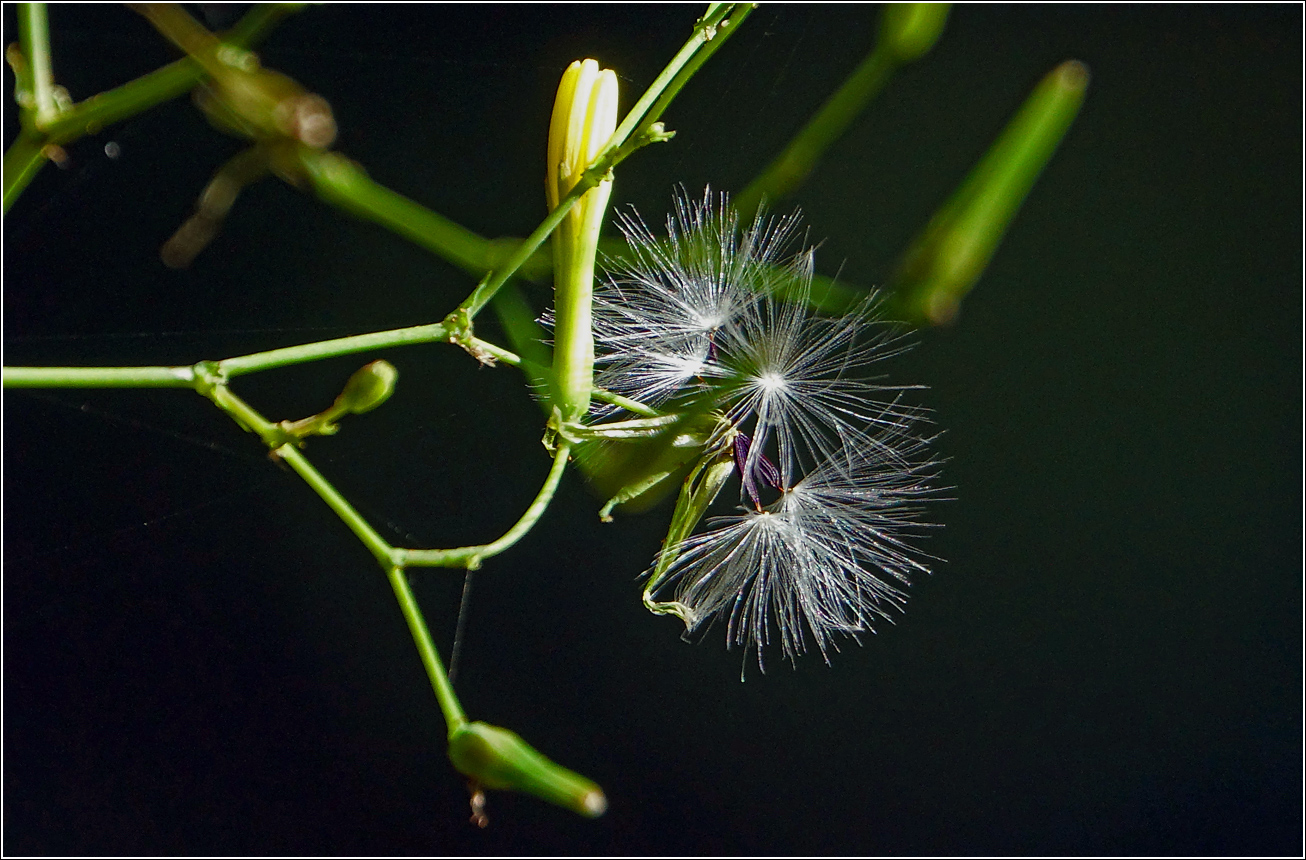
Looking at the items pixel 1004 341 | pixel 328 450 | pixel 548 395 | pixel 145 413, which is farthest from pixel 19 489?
pixel 1004 341

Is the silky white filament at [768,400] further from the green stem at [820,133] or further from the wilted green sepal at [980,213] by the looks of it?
the wilted green sepal at [980,213]

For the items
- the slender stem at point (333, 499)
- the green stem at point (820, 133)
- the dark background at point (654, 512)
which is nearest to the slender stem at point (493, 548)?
the slender stem at point (333, 499)

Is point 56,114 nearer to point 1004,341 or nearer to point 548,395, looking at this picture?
point 548,395

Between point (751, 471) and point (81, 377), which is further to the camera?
point (751, 471)

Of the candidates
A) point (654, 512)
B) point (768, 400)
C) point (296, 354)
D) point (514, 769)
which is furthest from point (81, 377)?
point (654, 512)

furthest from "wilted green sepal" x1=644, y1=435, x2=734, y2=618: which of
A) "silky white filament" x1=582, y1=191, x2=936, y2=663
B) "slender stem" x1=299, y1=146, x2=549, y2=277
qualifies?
"slender stem" x1=299, y1=146, x2=549, y2=277

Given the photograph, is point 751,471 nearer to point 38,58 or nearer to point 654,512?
point 38,58
